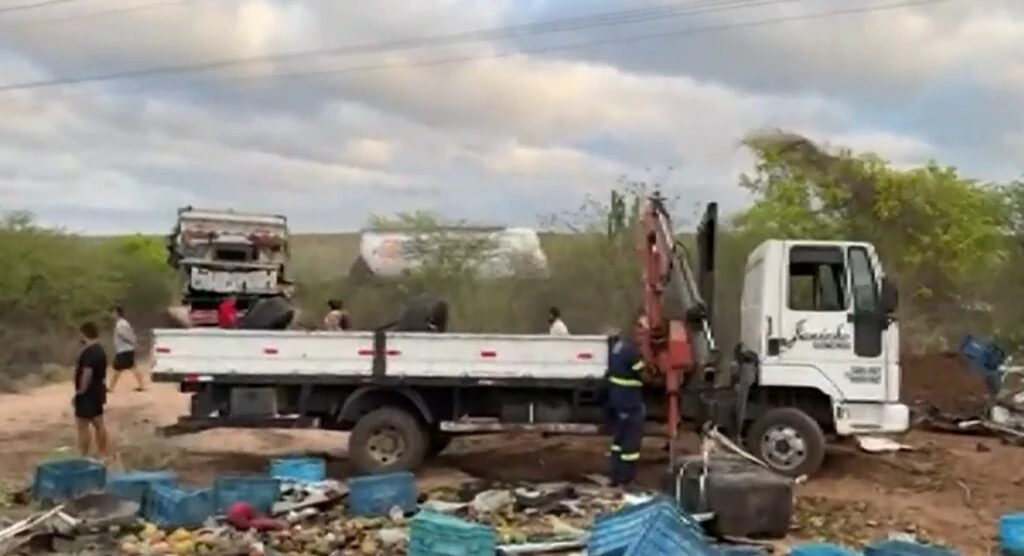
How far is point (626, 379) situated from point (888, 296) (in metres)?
2.90

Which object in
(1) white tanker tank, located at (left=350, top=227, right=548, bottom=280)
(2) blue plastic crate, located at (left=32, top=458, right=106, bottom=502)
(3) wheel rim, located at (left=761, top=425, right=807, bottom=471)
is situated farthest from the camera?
(1) white tanker tank, located at (left=350, top=227, right=548, bottom=280)

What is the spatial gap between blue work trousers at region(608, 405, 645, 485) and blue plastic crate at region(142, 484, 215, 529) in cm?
431

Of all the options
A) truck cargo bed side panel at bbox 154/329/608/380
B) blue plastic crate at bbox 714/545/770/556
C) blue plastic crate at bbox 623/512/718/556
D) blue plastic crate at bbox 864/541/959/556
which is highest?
truck cargo bed side panel at bbox 154/329/608/380

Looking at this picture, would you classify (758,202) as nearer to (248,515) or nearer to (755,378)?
(755,378)

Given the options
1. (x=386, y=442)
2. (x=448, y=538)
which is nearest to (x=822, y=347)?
(x=386, y=442)

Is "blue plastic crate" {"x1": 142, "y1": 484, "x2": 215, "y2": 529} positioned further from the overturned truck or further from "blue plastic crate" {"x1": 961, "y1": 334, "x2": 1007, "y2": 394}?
the overturned truck

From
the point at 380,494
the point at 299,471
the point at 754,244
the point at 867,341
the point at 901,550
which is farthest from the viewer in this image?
the point at 754,244

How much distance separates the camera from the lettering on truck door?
47.3 feet

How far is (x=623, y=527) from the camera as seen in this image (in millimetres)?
8898

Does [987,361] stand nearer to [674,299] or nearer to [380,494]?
[674,299]

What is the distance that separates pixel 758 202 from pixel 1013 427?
1524cm

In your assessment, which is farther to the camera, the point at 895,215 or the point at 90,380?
the point at 895,215

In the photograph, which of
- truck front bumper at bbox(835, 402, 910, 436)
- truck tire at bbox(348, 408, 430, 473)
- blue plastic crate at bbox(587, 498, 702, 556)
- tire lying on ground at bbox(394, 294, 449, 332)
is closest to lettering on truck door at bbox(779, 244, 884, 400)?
truck front bumper at bbox(835, 402, 910, 436)

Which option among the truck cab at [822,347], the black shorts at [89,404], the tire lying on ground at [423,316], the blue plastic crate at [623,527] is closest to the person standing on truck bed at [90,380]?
the black shorts at [89,404]
